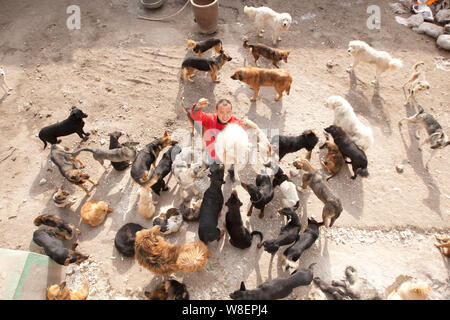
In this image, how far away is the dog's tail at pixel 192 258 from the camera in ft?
14.8

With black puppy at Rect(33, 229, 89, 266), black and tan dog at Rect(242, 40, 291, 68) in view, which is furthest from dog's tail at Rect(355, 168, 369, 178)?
black puppy at Rect(33, 229, 89, 266)

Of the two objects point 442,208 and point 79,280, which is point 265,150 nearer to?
point 442,208

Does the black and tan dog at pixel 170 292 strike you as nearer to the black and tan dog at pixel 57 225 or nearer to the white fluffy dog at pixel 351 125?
the black and tan dog at pixel 57 225

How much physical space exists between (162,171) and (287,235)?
8.74ft

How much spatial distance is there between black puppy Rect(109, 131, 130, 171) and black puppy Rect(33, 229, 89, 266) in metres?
1.88

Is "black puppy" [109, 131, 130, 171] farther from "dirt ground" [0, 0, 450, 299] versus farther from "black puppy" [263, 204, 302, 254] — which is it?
"black puppy" [263, 204, 302, 254]

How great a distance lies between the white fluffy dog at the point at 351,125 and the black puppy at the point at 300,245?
2.11 metres

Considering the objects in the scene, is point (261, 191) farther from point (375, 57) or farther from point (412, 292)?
point (375, 57)

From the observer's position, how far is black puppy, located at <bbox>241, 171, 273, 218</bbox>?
17.0 ft

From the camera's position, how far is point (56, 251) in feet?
15.8

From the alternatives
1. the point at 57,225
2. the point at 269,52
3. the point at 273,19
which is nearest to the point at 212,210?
the point at 57,225

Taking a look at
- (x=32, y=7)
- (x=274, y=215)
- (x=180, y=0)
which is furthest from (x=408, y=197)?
(x=32, y=7)
